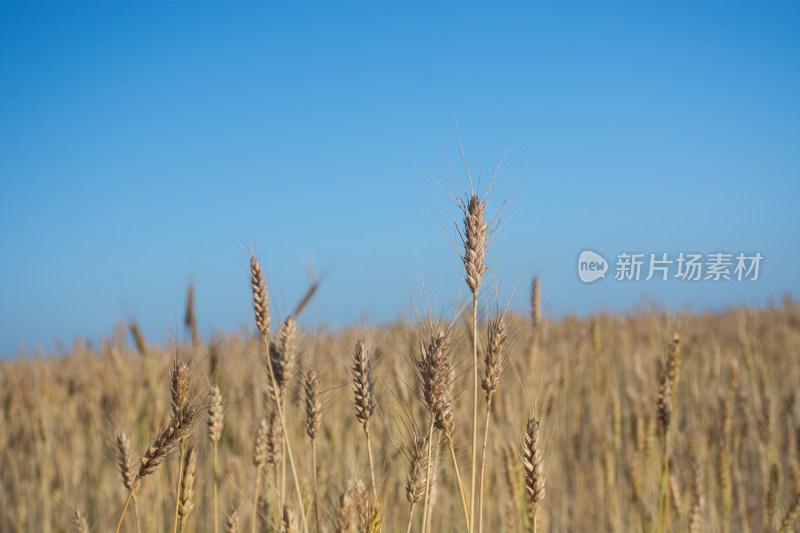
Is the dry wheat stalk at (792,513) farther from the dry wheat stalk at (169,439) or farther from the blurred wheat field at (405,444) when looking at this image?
the dry wheat stalk at (169,439)

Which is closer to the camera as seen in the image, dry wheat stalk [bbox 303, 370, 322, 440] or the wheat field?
the wheat field

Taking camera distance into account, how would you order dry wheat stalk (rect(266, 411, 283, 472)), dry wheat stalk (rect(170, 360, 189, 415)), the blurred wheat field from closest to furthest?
dry wheat stalk (rect(170, 360, 189, 415))
dry wheat stalk (rect(266, 411, 283, 472))
the blurred wheat field

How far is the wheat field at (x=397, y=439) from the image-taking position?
1404 millimetres

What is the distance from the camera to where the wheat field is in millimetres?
1404

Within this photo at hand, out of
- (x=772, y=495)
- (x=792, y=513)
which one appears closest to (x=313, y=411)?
(x=792, y=513)

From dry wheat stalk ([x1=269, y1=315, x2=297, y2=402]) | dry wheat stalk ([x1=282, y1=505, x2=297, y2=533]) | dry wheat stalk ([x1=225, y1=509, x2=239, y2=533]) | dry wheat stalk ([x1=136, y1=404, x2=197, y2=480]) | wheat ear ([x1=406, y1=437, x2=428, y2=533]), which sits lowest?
dry wheat stalk ([x1=225, y1=509, x2=239, y2=533])

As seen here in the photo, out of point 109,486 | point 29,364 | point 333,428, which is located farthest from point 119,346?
point 29,364

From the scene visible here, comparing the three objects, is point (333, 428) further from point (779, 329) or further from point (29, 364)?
point (779, 329)

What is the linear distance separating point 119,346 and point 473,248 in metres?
4.05

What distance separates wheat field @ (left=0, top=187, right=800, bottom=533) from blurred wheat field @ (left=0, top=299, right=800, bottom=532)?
0.07 feet

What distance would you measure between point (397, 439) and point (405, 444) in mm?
1504

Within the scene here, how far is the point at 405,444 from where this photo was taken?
154cm

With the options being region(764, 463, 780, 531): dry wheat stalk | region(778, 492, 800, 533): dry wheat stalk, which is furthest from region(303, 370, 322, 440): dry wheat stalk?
region(764, 463, 780, 531): dry wheat stalk

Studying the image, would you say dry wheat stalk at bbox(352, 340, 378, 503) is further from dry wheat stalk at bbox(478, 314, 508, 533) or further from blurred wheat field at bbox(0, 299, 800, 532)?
dry wheat stalk at bbox(478, 314, 508, 533)
